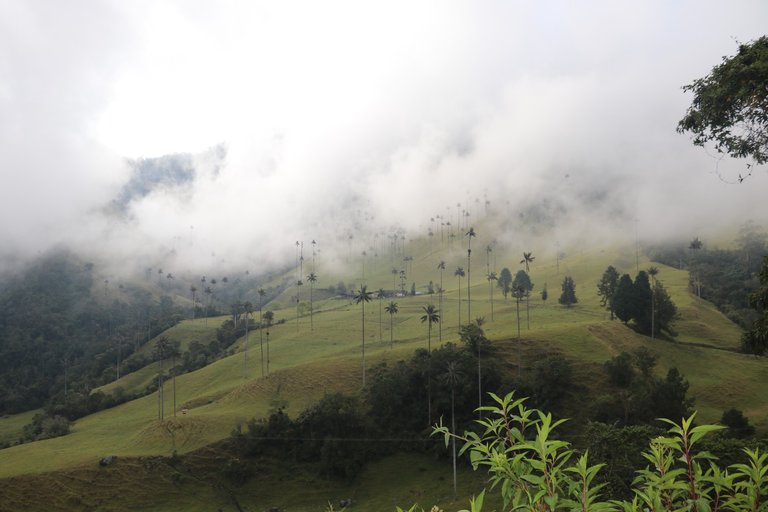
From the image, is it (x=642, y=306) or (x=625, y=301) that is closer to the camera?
(x=642, y=306)

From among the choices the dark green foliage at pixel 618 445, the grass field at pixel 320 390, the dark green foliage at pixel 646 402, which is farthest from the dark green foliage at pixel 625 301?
the dark green foliage at pixel 618 445

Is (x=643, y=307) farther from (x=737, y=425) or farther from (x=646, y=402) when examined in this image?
(x=737, y=425)

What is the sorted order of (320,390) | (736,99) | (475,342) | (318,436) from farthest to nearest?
1. (320,390)
2. (475,342)
3. (318,436)
4. (736,99)

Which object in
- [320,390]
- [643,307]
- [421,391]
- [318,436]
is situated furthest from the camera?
[643,307]

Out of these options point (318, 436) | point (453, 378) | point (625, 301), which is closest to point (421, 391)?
point (453, 378)

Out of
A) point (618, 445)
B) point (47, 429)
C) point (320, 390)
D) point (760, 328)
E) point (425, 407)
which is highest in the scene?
point (760, 328)

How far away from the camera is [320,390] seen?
109 metres

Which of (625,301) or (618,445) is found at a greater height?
(625,301)

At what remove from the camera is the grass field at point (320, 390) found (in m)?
80.8

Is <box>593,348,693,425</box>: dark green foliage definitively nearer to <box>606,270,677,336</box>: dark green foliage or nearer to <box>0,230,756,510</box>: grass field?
<box>0,230,756,510</box>: grass field

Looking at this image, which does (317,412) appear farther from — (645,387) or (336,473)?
(645,387)

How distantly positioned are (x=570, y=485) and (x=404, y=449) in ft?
293

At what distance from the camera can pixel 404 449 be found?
8869 cm

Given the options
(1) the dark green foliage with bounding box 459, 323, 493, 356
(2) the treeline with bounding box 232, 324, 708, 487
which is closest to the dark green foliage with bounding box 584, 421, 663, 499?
(2) the treeline with bounding box 232, 324, 708, 487
